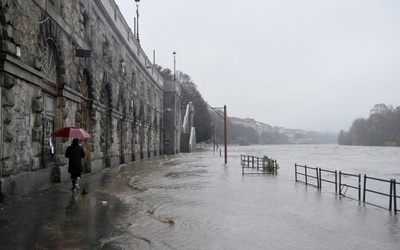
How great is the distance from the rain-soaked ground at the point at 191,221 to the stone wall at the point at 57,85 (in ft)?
3.99

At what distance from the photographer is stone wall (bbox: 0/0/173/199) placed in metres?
10.5

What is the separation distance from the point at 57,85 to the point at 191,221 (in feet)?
28.2

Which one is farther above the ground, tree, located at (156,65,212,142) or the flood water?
tree, located at (156,65,212,142)

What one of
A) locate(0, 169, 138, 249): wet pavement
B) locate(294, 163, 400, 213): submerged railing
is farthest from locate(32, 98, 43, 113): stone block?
locate(294, 163, 400, 213): submerged railing

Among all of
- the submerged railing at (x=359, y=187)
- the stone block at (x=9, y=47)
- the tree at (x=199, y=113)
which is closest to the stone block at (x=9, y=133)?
the stone block at (x=9, y=47)

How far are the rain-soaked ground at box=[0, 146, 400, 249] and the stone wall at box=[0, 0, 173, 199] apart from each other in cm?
121

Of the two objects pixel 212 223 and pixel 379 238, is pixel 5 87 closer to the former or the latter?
pixel 212 223

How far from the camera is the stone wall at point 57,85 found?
1052 centimetres

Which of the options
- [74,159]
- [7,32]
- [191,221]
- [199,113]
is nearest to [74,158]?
[74,159]

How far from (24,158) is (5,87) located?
2.32 metres

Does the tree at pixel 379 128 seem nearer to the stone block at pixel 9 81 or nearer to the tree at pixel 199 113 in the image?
the tree at pixel 199 113

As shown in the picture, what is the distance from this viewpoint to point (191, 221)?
8984 mm

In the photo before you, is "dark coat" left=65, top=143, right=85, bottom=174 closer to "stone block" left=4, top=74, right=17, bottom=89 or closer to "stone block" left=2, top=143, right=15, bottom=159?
"stone block" left=2, top=143, right=15, bottom=159

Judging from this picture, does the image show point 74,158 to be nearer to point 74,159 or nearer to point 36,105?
point 74,159
